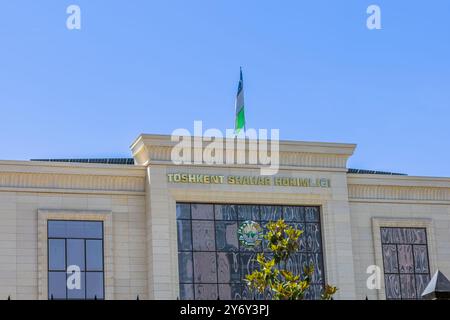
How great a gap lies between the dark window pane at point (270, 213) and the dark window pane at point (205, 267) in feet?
9.92

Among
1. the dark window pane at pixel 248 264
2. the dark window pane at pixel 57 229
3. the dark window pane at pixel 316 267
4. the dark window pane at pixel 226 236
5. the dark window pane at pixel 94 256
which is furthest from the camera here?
the dark window pane at pixel 316 267

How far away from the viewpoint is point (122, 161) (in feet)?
152

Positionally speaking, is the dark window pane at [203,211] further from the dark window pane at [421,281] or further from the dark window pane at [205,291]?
the dark window pane at [421,281]

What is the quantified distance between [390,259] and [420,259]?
1625 mm

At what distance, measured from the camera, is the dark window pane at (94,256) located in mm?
38125

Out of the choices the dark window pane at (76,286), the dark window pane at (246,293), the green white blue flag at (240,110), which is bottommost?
the dark window pane at (246,293)

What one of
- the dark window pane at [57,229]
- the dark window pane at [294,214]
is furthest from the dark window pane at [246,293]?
the dark window pane at [57,229]

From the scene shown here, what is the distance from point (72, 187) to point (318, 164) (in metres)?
11.3

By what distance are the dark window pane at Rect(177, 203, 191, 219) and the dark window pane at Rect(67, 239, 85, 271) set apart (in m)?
4.46

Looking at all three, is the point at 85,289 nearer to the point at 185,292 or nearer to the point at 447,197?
the point at 185,292

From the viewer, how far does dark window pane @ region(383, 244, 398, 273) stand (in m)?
42.5

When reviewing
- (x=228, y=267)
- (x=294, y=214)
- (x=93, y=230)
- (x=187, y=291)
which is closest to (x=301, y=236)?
(x=294, y=214)

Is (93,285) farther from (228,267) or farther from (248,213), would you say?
(248,213)

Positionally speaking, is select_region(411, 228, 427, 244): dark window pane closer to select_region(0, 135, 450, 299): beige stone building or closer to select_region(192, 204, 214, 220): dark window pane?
select_region(0, 135, 450, 299): beige stone building
